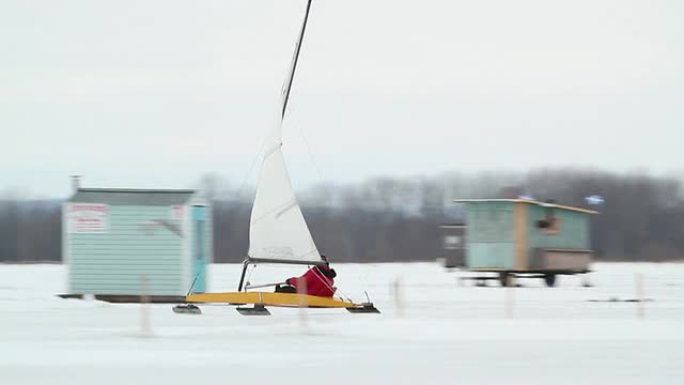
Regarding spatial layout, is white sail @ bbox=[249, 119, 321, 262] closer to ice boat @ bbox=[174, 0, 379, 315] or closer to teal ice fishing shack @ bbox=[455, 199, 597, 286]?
ice boat @ bbox=[174, 0, 379, 315]

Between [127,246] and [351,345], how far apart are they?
12.5 m

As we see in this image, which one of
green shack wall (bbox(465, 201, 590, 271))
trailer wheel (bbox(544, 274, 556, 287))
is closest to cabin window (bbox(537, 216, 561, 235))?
green shack wall (bbox(465, 201, 590, 271))

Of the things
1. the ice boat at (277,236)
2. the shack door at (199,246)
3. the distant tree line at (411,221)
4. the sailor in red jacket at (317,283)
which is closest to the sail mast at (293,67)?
the ice boat at (277,236)

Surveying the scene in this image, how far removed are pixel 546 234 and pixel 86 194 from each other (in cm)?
1632

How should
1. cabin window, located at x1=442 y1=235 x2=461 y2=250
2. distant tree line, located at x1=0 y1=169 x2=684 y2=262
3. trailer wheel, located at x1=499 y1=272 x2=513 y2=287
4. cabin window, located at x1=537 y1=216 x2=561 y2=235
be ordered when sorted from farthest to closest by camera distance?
distant tree line, located at x1=0 y1=169 x2=684 y2=262 → cabin window, located at x1=442 y1=235 x2=461 y2=250 → cabin window, located at x1=537 y1=216 x2=561 y2=235 → trailer wheel, located at x1=499 y1=272 x2=513 y2=287

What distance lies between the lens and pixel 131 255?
2828 cm

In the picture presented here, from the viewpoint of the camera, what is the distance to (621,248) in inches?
3506

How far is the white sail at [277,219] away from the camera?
23.6 metres

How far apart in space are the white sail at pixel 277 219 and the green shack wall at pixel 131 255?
16.6 ft

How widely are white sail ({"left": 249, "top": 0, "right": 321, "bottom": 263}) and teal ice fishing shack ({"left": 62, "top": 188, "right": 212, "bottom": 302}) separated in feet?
16.0

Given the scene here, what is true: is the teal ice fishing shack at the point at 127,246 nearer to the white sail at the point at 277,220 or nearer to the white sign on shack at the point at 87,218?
the white sign on shack at the point at 87,218

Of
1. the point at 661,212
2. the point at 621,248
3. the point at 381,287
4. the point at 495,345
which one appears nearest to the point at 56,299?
the point at 381,287

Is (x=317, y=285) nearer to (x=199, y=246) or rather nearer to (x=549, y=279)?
(x=199, y=246)

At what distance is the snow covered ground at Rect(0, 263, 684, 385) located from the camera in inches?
532
